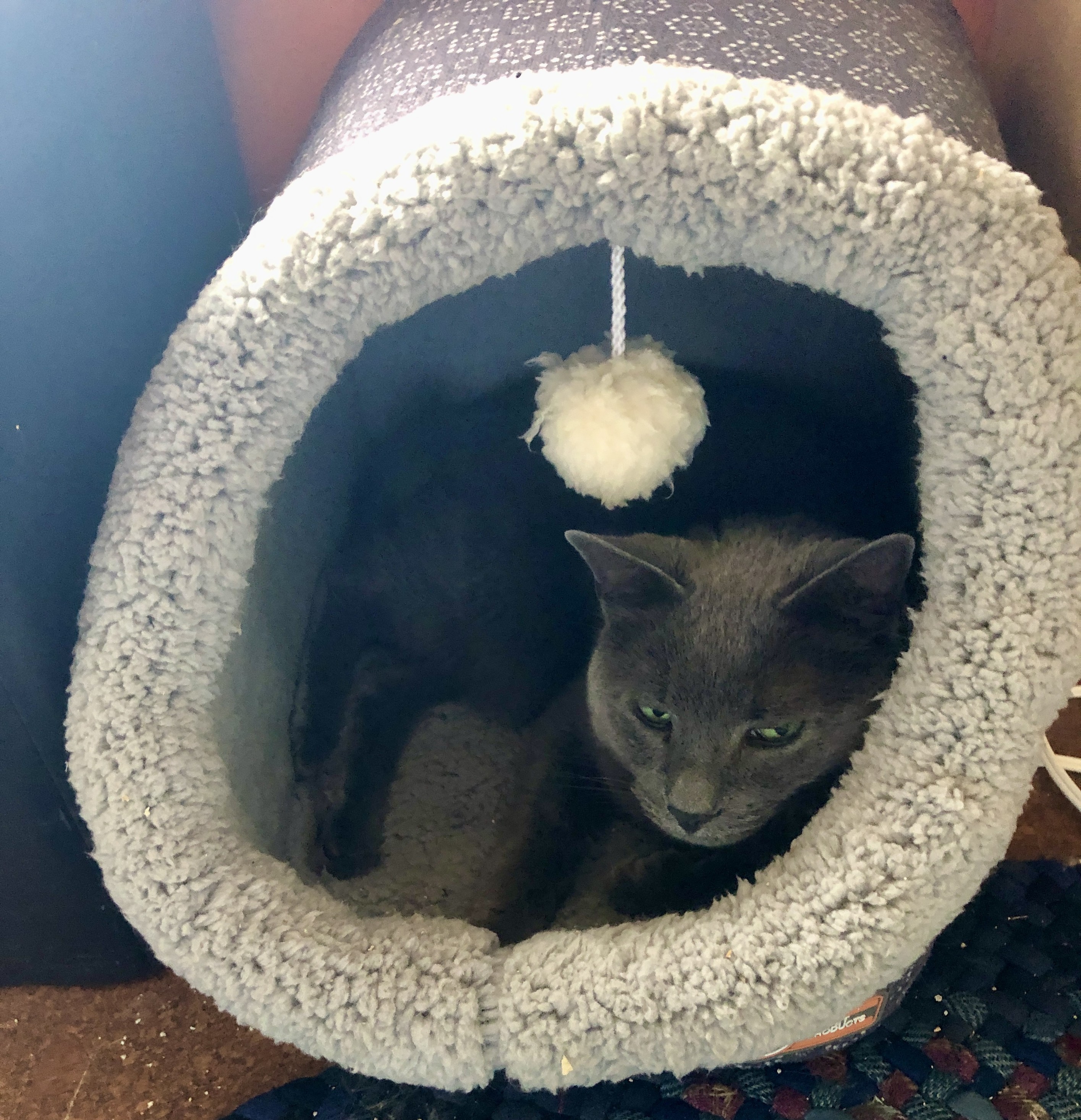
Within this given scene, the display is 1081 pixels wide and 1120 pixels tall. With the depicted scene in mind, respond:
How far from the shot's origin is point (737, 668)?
2.59ft

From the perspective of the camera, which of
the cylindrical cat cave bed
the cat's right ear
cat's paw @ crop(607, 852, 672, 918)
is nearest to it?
the cylindrical cat cave bed

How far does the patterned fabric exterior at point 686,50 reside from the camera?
74cm

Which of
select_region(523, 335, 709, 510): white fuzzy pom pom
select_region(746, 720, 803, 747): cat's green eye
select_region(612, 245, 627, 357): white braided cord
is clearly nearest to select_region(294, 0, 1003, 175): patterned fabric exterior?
select_region(612, 245, 627, 357): white braided cord

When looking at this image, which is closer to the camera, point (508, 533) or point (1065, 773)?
point (508, 533)

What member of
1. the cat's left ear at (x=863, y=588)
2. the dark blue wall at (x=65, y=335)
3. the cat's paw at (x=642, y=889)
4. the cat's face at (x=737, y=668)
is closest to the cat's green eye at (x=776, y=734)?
the cat's face at (x=737, y=668)

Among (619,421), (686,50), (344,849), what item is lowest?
(344,849)

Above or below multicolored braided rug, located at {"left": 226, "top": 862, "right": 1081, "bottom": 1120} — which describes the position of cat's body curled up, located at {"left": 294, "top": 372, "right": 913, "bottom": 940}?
above

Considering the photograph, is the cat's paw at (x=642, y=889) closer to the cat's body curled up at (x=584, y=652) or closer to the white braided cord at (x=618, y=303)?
the cat's body curled up at (x=584, y=652)

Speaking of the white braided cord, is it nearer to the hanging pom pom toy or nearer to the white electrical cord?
the hanging pom pom toy

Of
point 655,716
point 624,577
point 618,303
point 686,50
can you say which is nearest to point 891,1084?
point 655,716

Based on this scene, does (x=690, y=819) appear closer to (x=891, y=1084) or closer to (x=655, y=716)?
(x=655, y=716)

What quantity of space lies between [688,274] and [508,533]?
1.34 ft

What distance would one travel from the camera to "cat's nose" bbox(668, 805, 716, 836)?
80 centimetres

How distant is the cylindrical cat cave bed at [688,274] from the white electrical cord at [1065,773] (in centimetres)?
51
